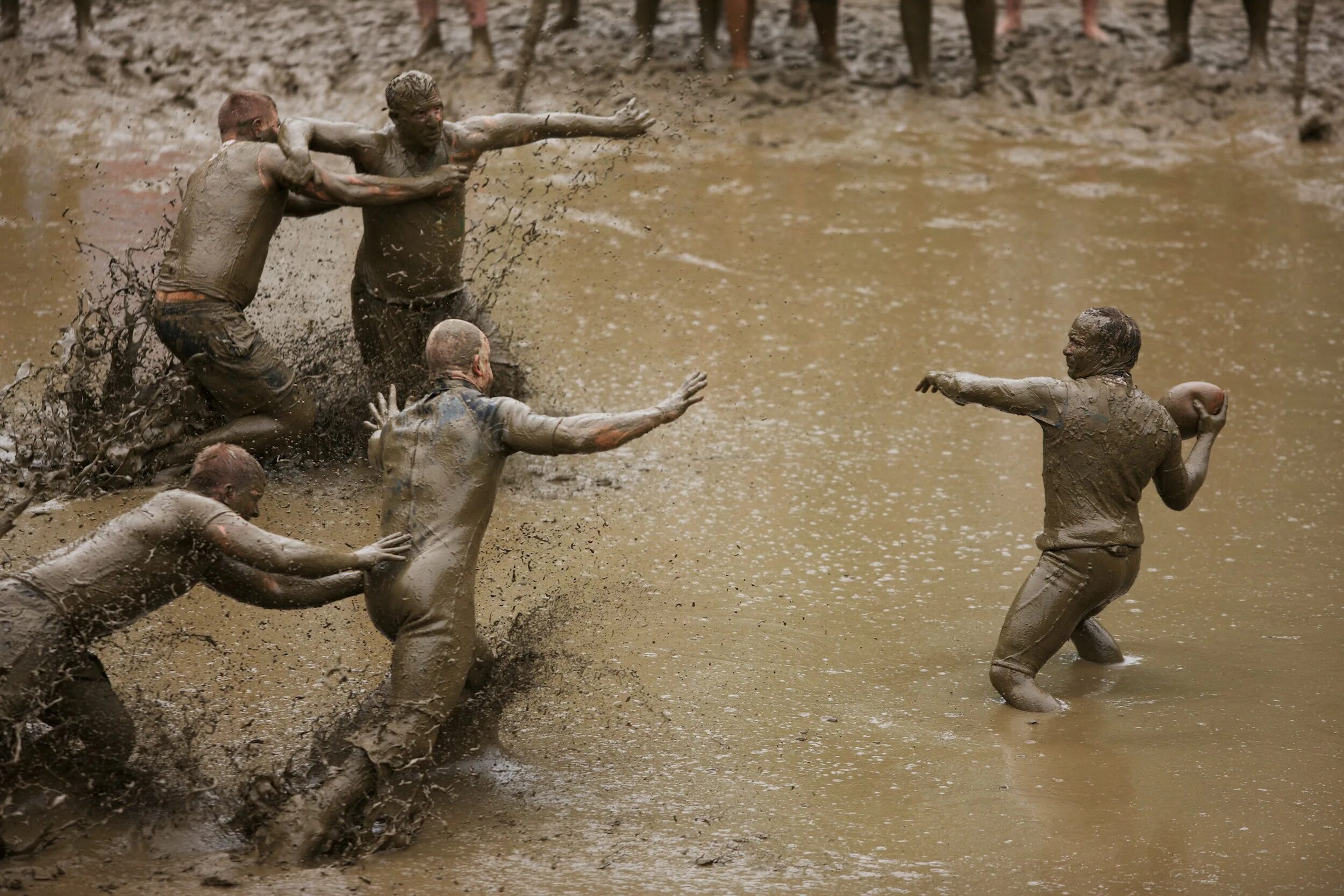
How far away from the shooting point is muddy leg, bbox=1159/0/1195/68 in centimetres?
1221

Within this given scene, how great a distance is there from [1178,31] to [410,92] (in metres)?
7.78

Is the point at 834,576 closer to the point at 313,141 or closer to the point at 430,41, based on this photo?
the point at 313,141

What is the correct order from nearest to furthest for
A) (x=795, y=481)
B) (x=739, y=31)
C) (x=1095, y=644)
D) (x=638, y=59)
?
(x=1095, y=644) → (x=795, y=481) → (x=638, y=59) → (x=739, y=31)

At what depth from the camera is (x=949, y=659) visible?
558 cm

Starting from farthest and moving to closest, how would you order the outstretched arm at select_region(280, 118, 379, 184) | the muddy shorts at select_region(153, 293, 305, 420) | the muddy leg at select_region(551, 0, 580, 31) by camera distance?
the muddy leg at select_region(551, 0, 580, 31)
the muddy shorts at select_region(153, 293, 305, 420)
the outstretched arm at select_region(280, 118, 379, 184)

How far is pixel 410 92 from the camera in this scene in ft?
21.0

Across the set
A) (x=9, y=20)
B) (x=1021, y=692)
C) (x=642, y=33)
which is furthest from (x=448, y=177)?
(x=9, y=20)

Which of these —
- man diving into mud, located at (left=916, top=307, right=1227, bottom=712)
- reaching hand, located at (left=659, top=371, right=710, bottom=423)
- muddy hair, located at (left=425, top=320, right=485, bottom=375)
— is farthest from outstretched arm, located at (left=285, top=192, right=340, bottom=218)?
man diving into mud, located at (left=916, top=307, right=1227, bottom=712)

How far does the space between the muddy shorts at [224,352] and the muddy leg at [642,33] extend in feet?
20.0

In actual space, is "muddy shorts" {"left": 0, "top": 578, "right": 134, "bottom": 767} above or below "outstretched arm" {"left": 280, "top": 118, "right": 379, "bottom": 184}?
below

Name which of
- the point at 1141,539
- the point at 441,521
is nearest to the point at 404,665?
the point at 441,521

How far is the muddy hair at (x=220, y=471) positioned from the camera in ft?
→ 14.7

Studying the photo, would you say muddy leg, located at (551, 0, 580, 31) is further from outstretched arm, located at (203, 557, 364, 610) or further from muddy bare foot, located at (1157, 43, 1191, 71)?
outstretched arm, located at (203, 557, 364, 610)

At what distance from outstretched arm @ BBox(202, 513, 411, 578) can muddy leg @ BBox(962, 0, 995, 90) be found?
339 inches
